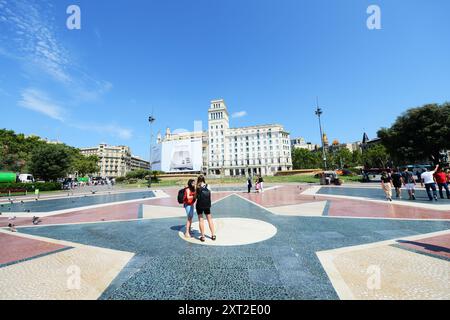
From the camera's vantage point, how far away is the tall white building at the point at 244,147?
331ft

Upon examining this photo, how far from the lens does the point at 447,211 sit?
328 inches

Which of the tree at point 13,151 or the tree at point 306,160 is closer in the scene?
the tree at point 13,151

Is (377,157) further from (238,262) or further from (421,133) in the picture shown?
(238,262)

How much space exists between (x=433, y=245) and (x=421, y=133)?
37.0 meters

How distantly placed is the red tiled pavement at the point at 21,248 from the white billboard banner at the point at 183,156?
241ft

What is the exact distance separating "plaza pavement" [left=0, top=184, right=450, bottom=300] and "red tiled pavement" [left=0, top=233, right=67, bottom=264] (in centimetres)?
3

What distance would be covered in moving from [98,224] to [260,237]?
254 inches

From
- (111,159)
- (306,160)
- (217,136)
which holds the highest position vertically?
(217,136)

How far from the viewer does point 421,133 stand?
3067cm

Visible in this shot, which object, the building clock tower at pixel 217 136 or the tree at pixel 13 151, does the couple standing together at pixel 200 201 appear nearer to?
the tree at pixel 13 151

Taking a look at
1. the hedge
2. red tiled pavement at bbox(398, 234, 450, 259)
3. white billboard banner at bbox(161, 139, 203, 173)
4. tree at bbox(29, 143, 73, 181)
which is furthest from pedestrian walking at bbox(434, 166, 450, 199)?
white billboard banner at bbox(161, 139, 203, 173)

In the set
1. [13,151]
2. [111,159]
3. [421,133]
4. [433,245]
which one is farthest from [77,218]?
[111,159]

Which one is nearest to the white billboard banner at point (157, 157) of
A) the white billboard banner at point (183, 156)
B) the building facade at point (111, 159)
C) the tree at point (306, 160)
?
the white billboard banner at point (183, 156)
